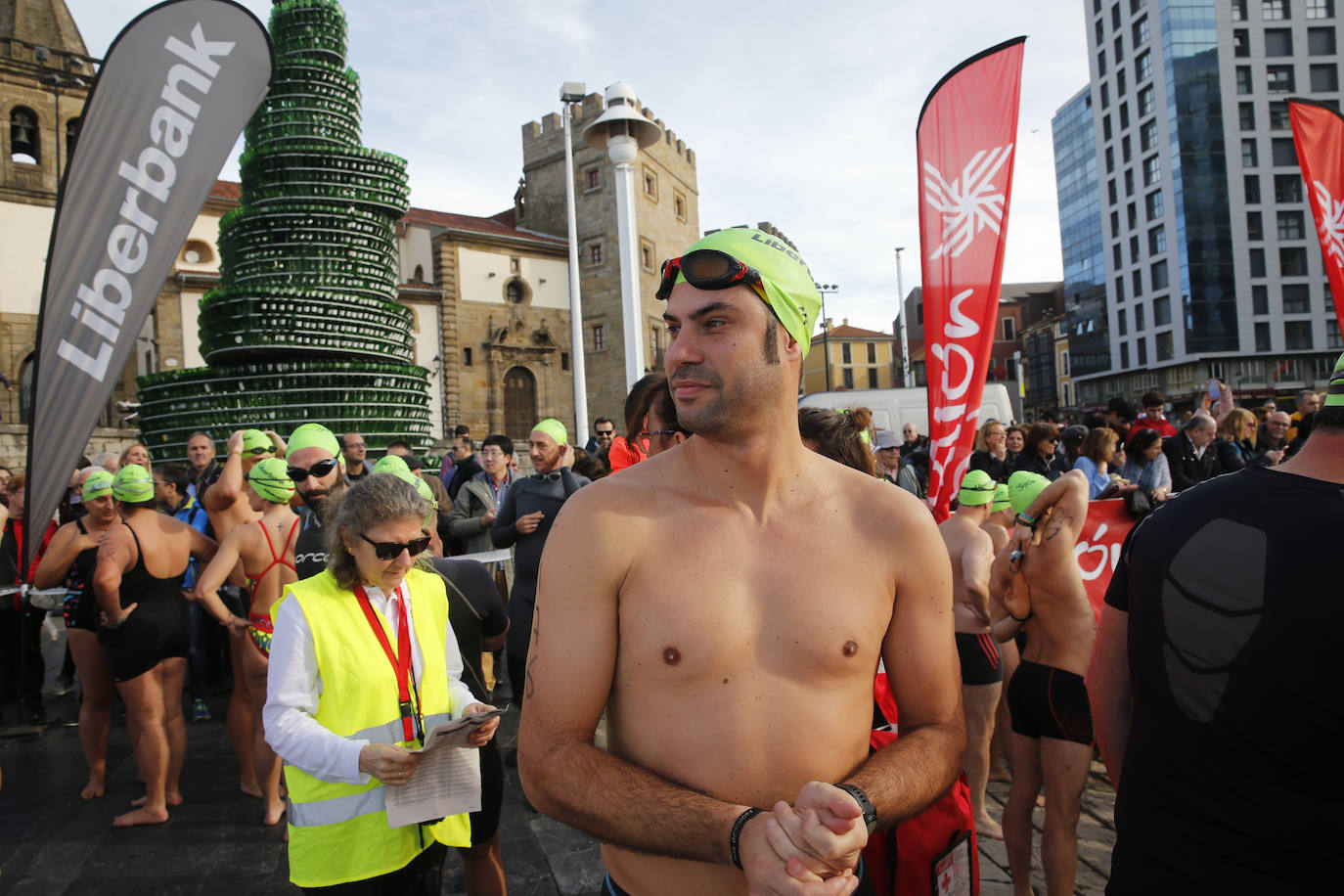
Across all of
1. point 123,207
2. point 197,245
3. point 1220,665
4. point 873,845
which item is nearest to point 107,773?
point 123,207

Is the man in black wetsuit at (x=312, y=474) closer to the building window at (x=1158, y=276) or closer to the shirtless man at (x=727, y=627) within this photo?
the shirtless man at (x=727, y=627)

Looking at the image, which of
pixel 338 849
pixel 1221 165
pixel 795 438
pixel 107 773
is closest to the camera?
pixel 795 438

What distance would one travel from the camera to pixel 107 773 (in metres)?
5.19

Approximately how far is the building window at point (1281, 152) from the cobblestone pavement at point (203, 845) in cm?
6574

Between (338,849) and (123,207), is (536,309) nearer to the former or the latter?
(123,207)

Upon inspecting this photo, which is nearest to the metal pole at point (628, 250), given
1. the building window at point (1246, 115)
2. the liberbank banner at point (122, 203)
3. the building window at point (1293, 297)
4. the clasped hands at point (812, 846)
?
the liberbank banner at point (122, 203)

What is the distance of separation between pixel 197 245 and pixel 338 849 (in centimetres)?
3574

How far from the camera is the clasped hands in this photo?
3.99 feet

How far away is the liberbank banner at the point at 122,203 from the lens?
4.69 metres

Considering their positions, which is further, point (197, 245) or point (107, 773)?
point (197, 245)

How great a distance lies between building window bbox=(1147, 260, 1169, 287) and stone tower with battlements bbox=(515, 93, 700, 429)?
36.6 m

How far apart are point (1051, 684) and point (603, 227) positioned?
4022 cm

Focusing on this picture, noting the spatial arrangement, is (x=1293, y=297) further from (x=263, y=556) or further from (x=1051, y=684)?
(x=263, y=556)

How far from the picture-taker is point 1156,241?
57312 millimetres
